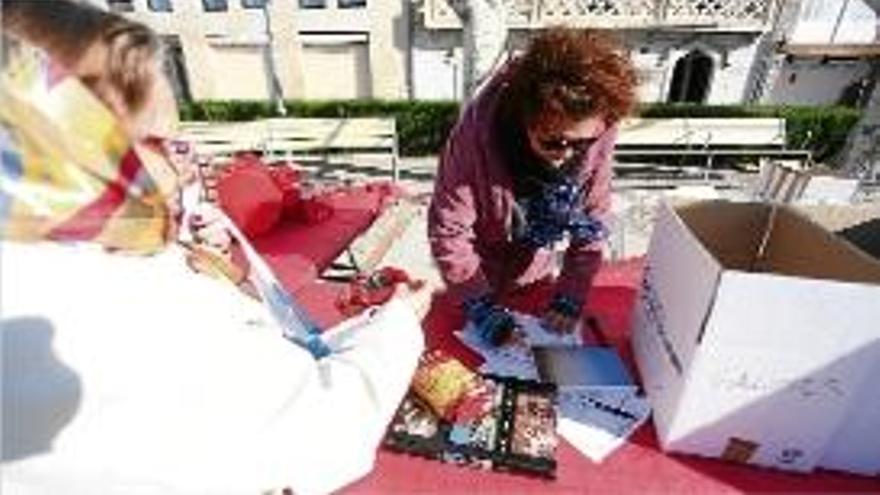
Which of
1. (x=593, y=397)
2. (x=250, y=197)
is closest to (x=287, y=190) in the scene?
(x=250, y=197)

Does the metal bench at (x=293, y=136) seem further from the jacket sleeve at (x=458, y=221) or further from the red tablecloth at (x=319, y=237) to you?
the jacket sleeve at (x=458, y=221)

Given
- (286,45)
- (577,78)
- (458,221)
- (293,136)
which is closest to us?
(577,78)

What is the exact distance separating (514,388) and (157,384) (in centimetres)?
92

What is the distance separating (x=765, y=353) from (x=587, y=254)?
2.47ft

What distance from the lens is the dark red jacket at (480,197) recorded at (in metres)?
1.95

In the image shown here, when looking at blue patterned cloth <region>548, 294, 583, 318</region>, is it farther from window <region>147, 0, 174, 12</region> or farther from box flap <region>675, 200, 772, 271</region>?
window <region>147, 0, 174, 12</region>

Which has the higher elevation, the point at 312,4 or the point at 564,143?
the point at 564,143

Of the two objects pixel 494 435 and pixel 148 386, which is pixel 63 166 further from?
pixel 494 435

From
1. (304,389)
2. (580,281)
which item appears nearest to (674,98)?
(580,281)

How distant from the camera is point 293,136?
9.45m

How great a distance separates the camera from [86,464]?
2.98ft

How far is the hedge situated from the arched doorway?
3.93 ft

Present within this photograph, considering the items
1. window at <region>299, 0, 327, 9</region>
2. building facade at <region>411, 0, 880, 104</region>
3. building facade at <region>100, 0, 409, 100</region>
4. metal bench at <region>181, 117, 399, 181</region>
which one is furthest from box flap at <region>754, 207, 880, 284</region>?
window at <region>299, 0, 327, 9</region>

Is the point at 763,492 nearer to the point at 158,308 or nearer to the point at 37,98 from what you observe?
the point at 158,308
